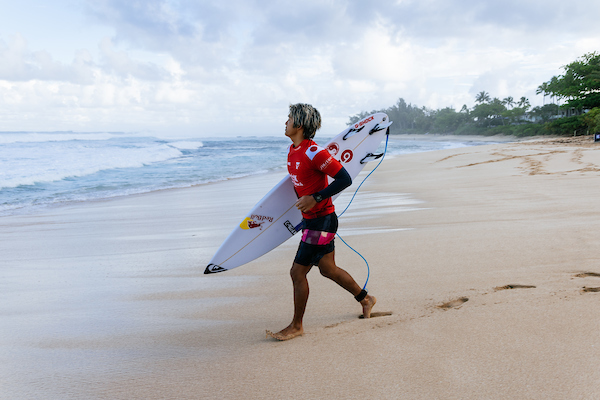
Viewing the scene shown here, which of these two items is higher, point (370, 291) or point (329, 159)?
point (329, 159)

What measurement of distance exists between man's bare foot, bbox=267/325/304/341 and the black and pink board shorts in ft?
1.37

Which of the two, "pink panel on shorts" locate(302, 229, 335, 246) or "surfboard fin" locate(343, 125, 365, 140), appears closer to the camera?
"pink panel on shorts" locate(302, 229, 335, 246)

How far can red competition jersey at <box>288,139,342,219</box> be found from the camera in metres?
2.41

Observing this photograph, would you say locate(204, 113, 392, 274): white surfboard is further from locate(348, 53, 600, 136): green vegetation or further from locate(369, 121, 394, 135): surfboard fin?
locate(348, 53, 600, 136): green vegetation

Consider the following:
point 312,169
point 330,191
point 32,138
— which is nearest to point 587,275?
point 330,191

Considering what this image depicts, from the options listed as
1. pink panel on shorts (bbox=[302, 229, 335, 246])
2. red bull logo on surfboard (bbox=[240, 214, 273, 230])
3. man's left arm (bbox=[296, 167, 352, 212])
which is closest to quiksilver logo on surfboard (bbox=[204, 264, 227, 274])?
red bull logo on surfboard (bbox=[240, 214, 273, 230])

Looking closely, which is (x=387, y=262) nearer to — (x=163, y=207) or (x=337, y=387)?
(x=337, y=387)

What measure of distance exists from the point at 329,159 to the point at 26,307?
2.71 metres

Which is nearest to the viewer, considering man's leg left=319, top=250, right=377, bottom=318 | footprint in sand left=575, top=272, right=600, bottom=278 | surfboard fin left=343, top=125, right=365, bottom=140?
man's leg left=319, top=250, right=377, bottom=318

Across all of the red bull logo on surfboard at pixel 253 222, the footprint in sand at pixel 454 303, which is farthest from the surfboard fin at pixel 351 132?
the footprint in sand at pixel 454 303

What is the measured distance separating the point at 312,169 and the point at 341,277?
757mm

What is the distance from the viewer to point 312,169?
2.48 m

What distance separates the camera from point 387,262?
384 cm

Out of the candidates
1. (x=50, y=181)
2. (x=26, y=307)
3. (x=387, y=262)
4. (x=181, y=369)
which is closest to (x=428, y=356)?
(x=181, y=369)
